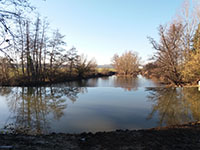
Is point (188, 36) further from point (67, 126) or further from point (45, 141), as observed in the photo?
point (45, 141)

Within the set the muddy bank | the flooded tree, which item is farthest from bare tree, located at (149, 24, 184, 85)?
the flooded tree

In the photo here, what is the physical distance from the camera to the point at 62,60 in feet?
70.9

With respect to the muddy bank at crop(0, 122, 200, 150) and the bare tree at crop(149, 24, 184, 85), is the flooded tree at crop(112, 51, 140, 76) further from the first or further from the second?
the muddy bank at crop(0, 122, 200, 150)

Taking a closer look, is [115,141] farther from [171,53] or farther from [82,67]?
[82,67]

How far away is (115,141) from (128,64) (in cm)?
3642

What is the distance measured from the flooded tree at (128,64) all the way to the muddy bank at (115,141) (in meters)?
35.1

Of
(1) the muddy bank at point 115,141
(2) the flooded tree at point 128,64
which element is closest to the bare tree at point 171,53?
(1) the muddy bank at point 115,141

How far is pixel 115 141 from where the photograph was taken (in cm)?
312

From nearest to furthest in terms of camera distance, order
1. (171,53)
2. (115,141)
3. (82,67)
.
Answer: (115,141) → (171,53) → (82,67)

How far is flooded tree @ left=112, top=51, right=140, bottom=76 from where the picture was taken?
38.5 meters

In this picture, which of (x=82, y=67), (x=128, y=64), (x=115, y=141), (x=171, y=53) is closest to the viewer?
(x=115, y=141)

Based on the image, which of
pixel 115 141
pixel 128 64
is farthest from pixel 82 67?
pixel 115 141

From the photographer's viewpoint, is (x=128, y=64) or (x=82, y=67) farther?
(x=128, y=64)

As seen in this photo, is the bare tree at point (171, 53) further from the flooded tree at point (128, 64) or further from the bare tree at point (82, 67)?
the flooded tree at point (128, 64)
